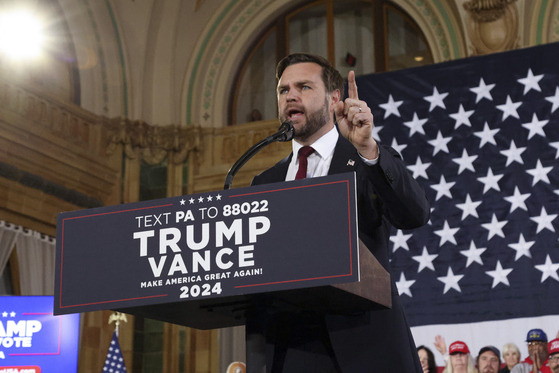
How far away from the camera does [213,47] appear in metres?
12.5

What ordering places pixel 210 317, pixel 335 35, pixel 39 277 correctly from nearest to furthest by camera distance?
pixel 210 317
pixel 39 277
pixel 335 35

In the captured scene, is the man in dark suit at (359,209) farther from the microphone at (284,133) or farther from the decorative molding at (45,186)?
the decorative molding at (45,186)

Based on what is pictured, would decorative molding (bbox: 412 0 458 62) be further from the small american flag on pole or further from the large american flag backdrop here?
the small american flag on pole

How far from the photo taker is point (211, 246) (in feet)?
5.92

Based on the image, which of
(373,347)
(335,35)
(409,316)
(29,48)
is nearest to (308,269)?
(373,347)

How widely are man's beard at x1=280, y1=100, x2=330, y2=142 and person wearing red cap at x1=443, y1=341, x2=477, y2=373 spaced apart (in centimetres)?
569

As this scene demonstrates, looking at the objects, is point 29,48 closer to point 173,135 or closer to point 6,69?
point 6,69

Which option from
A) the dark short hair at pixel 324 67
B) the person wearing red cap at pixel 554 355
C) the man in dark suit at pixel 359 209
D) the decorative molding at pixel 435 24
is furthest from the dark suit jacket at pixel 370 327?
the decorative molding at pixel 435 24

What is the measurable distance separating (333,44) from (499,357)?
561 centimetres

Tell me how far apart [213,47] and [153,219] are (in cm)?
1085

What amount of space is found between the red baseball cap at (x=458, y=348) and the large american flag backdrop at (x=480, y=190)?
7cm

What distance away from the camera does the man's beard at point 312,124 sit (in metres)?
2.15

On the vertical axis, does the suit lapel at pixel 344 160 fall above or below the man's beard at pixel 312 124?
below

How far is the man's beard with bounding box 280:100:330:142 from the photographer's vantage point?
215 centimetres
